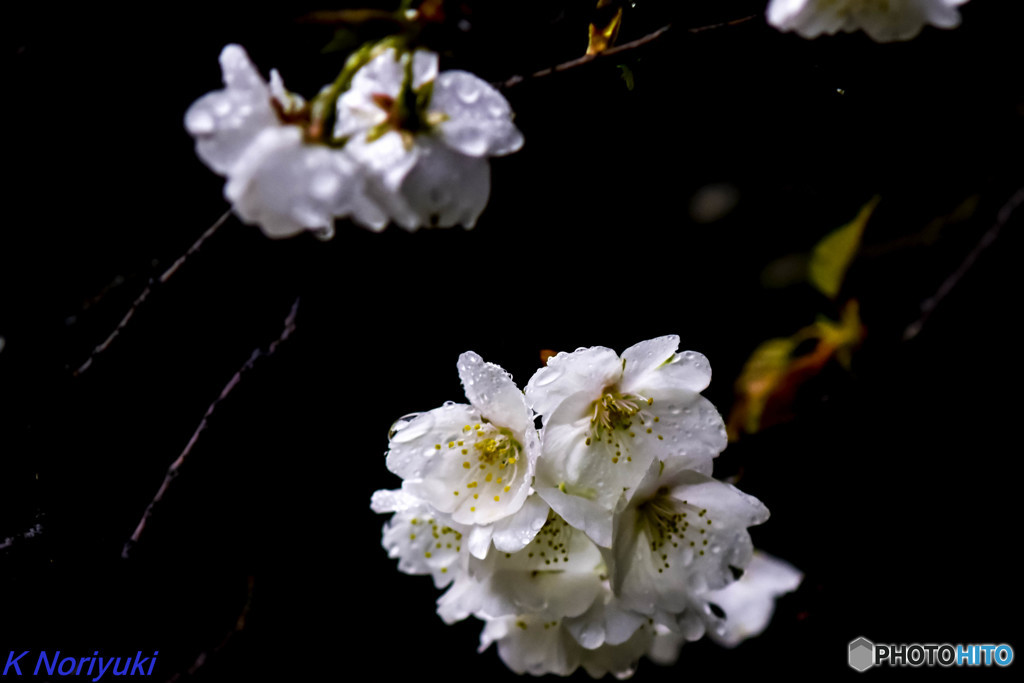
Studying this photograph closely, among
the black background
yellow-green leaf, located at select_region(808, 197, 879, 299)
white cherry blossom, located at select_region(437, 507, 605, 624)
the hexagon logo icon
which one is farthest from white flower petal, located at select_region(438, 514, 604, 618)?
yellow-green leaf, located at select_region(808, 197, 879, 299)

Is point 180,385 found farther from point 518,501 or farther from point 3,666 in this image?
point 518,501

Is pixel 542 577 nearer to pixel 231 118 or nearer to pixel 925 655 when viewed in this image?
pixel 231 118

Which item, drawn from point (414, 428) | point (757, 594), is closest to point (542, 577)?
point (414, 428)

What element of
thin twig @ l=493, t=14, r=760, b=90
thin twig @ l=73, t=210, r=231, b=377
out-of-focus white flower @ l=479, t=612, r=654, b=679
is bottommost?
out-of-focus white flower @ l=479, t=612, r=654, b=679

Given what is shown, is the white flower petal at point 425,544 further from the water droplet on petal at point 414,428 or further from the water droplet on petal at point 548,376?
the water droplet on petal at point 548,376

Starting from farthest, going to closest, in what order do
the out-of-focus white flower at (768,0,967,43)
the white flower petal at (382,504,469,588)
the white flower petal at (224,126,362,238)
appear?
the white flower petal at (382,504,469,588)
the out-of-focus white flower at (768,0,967,43)
the white flower petal at (224,126,362,238)

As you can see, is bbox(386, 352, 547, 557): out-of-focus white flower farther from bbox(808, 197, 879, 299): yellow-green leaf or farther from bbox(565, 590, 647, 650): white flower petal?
bbox(808, 197, 879, 299): yellow-green leaf

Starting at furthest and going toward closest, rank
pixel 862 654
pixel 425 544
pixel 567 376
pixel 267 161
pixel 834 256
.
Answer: pixel 834 256
pixel 862 654
pixel 425 544
pixel 567 376
pixel 267 161
